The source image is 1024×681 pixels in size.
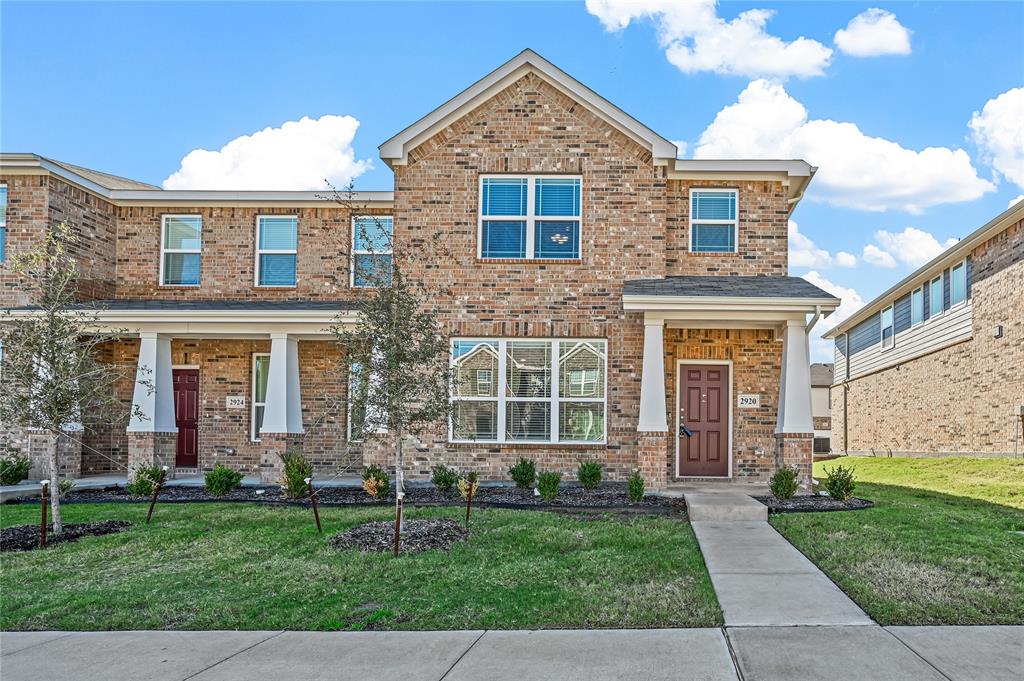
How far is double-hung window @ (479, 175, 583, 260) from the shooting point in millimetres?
13742

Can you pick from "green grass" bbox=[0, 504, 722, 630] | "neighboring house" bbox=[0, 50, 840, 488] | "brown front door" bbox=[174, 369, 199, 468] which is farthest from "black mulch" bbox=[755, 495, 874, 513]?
"brown front door" bbox=[174, 369, 199, 468]

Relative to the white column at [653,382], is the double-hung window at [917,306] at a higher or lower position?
higher

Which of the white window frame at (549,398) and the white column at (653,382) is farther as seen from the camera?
the white window frame at (549,398)

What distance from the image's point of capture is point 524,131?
13.9 m

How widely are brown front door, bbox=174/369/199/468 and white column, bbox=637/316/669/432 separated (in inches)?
358

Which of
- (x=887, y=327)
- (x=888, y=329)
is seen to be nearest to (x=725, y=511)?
(x=888, y=329)

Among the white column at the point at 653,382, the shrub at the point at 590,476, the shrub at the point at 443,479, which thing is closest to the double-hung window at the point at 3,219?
the shrub at the point at 443,479

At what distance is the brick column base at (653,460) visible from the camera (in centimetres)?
1253

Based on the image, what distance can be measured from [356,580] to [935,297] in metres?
21.7

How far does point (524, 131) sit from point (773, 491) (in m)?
7.34

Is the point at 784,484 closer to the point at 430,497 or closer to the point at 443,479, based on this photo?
the point at 443,479

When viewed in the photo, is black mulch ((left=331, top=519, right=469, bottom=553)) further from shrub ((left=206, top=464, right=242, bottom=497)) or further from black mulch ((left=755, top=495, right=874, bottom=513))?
black mulch ((left=755, top=495, right=874, bottom=513))

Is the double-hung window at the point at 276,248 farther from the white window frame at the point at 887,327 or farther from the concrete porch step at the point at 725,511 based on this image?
the white window frame at the point at 887,327

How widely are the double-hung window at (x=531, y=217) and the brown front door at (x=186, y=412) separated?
6832 millimetres
